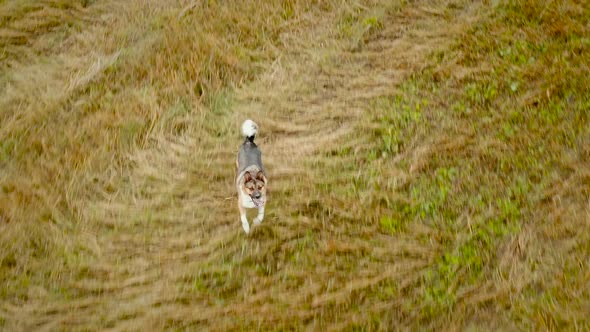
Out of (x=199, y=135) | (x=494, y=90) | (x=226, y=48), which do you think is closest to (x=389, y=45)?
(x=494, y=90)

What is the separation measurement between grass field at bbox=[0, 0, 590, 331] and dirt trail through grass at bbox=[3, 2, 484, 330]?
2 centimetres

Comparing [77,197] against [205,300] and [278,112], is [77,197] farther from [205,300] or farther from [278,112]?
[278,112]

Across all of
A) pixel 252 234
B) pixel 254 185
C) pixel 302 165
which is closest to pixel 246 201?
pixel 254 185

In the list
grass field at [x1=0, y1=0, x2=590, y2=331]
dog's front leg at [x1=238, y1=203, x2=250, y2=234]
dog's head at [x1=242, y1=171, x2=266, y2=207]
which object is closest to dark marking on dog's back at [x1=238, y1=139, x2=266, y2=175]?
dog's head at [x1=242, y1=171, x2=266, y2=207]

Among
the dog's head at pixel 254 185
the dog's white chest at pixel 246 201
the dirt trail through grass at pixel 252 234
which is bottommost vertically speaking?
the dirt trail through grass at pixel 252 234

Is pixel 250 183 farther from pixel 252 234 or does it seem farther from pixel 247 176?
pixel 252 234

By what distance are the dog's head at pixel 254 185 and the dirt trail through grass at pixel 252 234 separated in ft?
1.87

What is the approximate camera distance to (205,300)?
12.7 feet

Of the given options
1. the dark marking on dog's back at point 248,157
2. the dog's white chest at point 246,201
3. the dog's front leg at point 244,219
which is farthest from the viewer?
the dog's front leg at point 244,219

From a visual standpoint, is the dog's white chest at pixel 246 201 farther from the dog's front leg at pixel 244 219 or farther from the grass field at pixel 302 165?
the grass field at pixel 302 165

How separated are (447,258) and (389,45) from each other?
2839 millimetres

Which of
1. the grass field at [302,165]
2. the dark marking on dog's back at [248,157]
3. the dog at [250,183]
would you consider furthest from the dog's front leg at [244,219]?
the dark marking on dog's back at [248,157]

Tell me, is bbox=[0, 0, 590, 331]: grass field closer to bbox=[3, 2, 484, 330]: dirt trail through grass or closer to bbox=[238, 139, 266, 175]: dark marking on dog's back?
bbox=[3, 2, 484, 330]: dirt trail through grass

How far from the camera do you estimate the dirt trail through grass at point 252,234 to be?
12.5 feet
